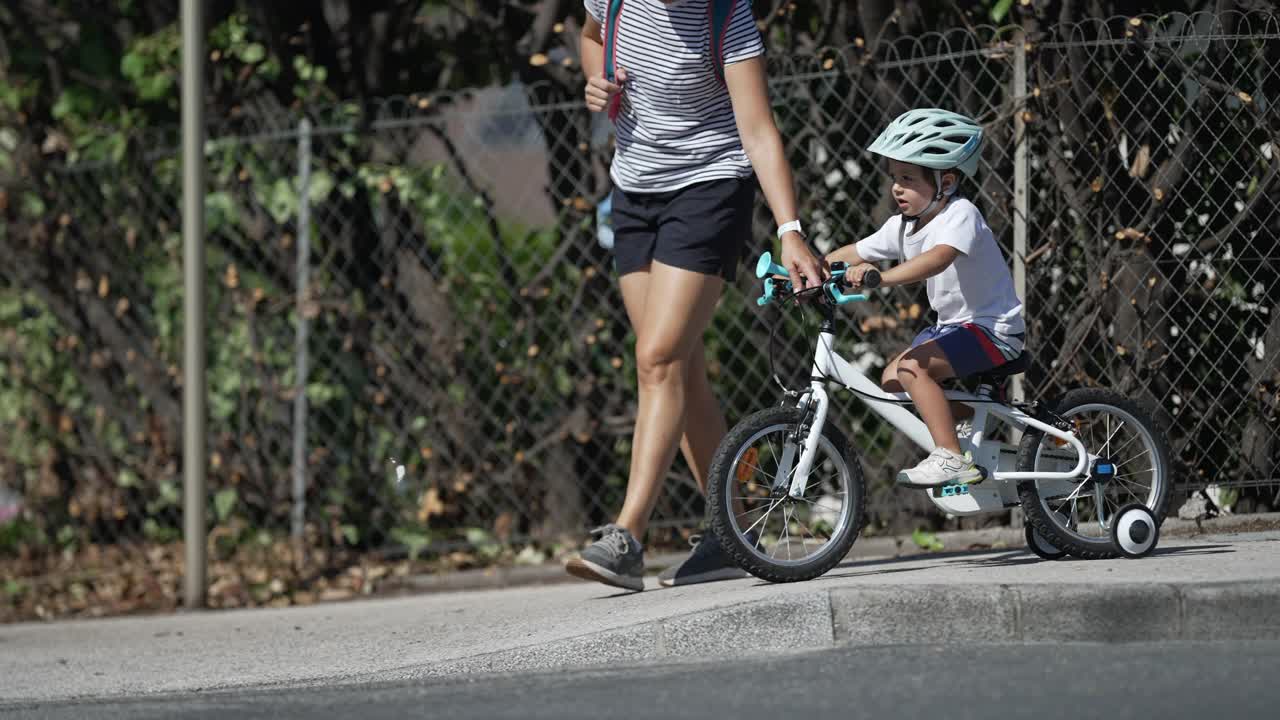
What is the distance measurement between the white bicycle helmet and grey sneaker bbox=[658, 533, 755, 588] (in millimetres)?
1248

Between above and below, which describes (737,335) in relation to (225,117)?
below

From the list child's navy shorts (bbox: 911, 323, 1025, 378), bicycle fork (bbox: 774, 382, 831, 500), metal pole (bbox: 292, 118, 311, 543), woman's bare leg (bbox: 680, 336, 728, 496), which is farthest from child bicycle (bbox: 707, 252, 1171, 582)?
metal pole (bbox: 292, 118, 311, 543)

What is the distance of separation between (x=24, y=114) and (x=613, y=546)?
478cm

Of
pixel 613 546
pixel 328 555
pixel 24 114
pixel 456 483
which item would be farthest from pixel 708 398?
pixel 24 114

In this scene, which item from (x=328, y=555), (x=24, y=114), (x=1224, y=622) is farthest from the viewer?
(x=24, y=114)

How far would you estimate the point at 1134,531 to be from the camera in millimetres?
4945

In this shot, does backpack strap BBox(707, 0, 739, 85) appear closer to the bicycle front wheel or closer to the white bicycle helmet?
the white bicycle helmet

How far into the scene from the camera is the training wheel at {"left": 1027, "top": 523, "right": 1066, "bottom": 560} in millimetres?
5090

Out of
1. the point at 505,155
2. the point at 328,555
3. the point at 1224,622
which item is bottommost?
the point at 328,555

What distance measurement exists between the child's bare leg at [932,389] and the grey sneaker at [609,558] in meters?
0.94

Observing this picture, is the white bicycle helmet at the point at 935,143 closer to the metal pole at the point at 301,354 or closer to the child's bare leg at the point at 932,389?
the child's bare leg at the point at 932,389

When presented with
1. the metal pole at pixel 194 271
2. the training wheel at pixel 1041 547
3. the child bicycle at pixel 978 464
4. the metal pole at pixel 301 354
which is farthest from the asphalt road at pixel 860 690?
the metal pole at pixel 301 354

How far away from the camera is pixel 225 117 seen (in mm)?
7652

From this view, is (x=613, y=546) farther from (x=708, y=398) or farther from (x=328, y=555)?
(x=328, y=555)
